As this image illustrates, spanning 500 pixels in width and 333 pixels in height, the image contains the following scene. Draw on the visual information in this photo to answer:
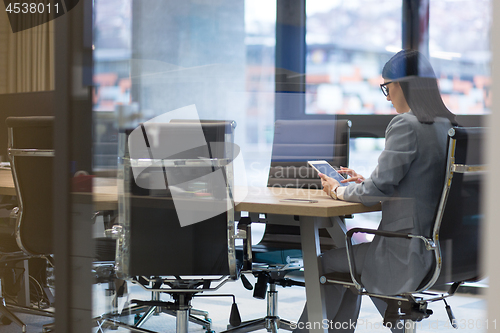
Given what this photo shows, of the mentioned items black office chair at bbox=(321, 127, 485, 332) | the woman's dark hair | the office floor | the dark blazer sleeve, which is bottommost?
the office floor

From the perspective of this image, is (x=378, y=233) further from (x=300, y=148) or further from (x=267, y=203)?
(x=300, y=148)

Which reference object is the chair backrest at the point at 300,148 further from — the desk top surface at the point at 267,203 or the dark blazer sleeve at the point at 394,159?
the dark blazer sleeve at the point at 394,159

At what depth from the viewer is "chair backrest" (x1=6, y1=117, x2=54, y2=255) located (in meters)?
1.77

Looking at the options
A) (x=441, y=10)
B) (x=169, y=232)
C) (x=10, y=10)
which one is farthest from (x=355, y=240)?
(x=10, y=10)

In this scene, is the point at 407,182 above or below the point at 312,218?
above

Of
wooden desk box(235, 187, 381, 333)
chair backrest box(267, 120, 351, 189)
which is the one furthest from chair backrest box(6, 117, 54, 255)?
chair backrest box(267, 120, 351, 189)

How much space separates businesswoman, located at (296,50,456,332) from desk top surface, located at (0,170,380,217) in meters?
0.11

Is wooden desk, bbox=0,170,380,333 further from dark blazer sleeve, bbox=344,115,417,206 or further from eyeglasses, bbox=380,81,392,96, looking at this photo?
eyeglasses, bbox=380,81,392,96

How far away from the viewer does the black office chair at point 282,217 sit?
2467 mm

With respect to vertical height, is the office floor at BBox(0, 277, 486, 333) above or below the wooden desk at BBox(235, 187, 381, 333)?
below

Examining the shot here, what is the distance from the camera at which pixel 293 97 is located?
13.3 feet

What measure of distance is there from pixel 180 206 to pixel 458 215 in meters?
1.09

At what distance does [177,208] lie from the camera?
76.8 inches

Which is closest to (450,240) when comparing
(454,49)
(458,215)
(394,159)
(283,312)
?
(458,215)
